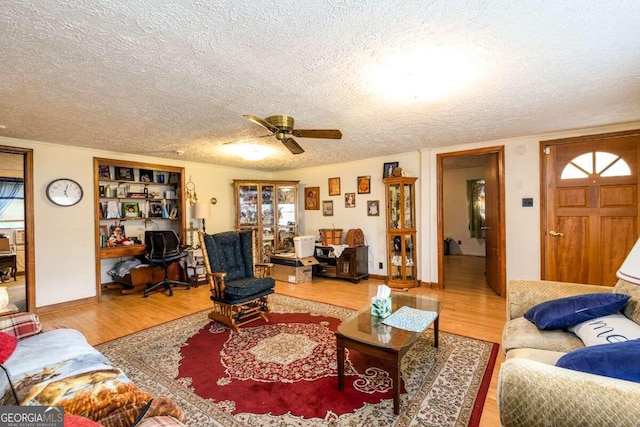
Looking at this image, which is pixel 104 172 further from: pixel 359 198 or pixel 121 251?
pixel 359 198

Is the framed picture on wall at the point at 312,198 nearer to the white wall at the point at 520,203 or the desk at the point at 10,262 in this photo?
the white wall at the point at 520,203

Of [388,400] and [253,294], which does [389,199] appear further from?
[388,400]

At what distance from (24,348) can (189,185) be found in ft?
13.3

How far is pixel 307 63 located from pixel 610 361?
199 centimetres

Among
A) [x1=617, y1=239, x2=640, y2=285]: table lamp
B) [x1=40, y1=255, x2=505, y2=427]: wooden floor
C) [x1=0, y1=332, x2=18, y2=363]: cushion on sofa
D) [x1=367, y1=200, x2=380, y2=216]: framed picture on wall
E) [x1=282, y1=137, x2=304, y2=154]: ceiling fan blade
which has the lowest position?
[x1=40, y1=255, x2=505, y2=427]: wooden floor

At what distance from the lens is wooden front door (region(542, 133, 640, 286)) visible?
3.30 m

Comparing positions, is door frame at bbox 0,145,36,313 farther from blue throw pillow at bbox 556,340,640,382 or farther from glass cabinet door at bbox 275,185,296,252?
blue throw pillow at bbox 556,340,640,382

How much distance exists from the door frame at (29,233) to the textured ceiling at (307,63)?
21.7 inches

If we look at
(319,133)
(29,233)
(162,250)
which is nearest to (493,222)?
(319,133)

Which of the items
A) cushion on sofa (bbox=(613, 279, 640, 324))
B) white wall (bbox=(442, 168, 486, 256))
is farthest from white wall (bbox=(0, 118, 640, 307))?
white wall (bbox=(442, 168, 486, 256))

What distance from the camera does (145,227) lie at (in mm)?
5184

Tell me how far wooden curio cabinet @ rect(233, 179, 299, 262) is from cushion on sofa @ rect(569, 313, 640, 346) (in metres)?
4.67

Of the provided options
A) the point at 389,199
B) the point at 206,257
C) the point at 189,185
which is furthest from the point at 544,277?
the point at 189,185

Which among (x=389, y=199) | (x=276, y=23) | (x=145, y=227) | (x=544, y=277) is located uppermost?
(x=276, y=23)
